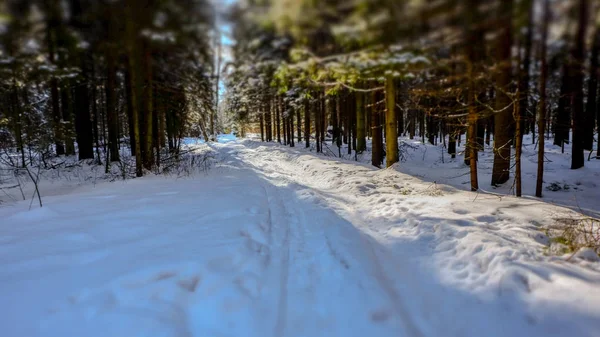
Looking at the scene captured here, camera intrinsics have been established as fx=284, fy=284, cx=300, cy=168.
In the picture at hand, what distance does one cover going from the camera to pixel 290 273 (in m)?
3.38

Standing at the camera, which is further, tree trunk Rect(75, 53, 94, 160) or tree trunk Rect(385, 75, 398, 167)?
tree trunk Rect(385, 75, 398, 167)

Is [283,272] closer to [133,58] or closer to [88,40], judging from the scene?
[88,40]

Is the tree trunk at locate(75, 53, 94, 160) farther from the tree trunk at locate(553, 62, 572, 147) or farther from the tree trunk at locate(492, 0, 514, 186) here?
the tree trunk at locate(492, 0, 514, 186)

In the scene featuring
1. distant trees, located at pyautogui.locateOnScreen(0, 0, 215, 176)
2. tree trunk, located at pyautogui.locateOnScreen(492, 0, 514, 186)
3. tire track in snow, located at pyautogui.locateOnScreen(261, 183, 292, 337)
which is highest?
distant trees, located at pyautogui.locateOnScreen(0, 0, 215, 176)

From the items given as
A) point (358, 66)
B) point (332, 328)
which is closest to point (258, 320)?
point (332, 328)

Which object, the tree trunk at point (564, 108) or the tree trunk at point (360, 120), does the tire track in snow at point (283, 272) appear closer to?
the tree trunk at point (564, 108)

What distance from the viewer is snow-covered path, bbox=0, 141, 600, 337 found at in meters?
2.46

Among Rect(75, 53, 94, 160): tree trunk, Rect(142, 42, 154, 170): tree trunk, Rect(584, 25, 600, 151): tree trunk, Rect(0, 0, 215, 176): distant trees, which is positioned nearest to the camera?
Rect(584, 25, 600, 151): tree trunk

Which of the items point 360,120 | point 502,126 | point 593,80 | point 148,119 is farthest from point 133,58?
point 360,120

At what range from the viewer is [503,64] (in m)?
3.84

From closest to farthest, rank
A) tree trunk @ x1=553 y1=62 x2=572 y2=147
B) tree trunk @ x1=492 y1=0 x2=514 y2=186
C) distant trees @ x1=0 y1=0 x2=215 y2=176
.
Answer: distant trees @ x1=0 y1=0 x2=215 y2=176 → tree trunk @ x1=553 y1=62 x2=572 y2=147 → tree trunk @ x1=492 y1=0 x2=514 y2=186

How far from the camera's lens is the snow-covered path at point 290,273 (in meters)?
2.46

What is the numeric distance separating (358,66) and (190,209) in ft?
13.8

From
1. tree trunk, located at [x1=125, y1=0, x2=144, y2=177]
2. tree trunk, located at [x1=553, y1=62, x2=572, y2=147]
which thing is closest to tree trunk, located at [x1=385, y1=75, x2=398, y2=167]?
tree trunk, located at [x1=553, y1=62, x2=572, y2=147]
